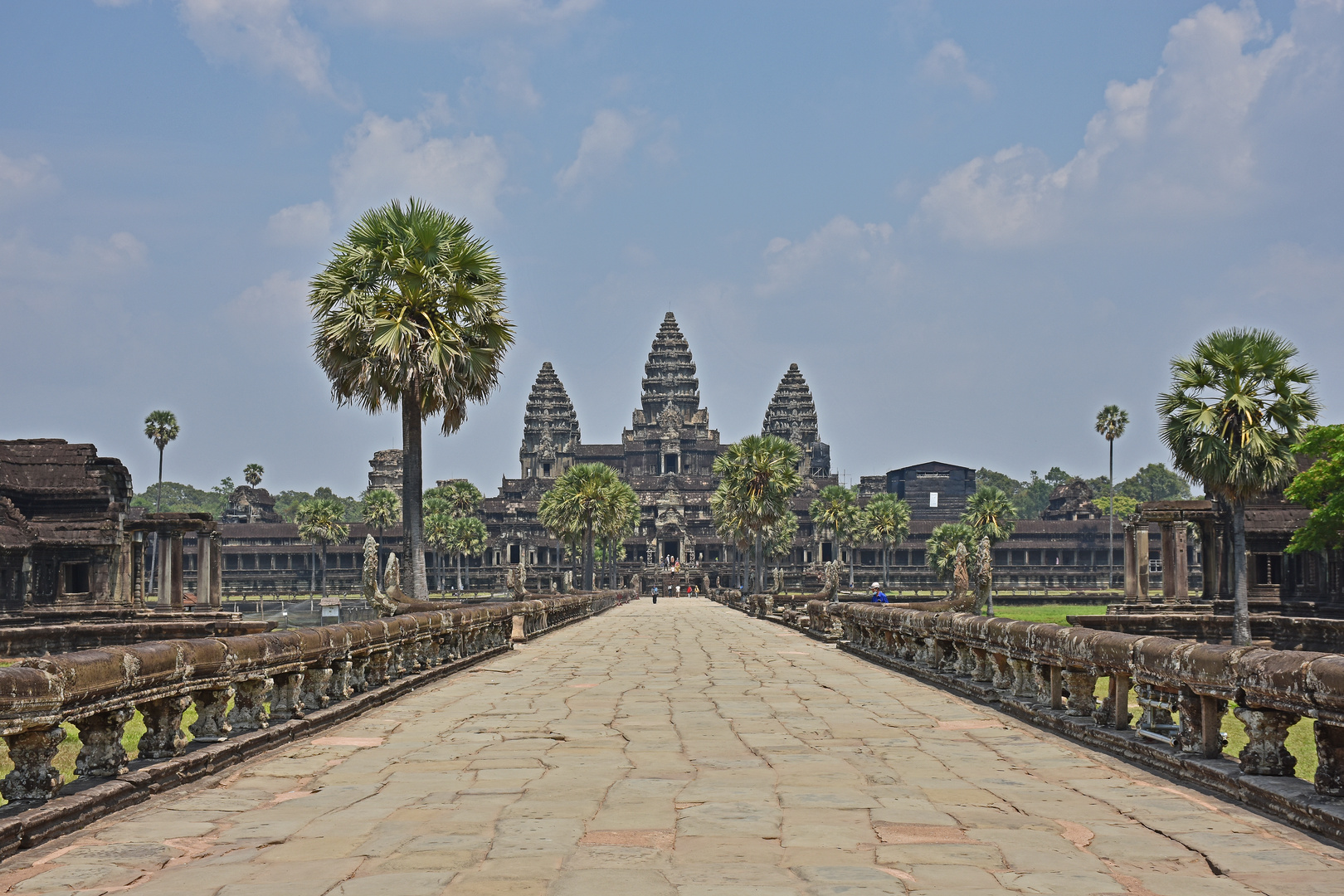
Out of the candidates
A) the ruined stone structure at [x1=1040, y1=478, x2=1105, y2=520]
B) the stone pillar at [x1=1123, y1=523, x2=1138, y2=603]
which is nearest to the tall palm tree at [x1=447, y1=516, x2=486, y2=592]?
the stone pillar at [x1=1123, y1=523, x2=1138, y2=603]

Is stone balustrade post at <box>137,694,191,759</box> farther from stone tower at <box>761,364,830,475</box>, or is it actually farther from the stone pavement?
stone tower at <box>761,364,830,475</box>

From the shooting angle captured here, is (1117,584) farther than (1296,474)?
Yes

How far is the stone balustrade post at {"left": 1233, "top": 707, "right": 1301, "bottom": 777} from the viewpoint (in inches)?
295

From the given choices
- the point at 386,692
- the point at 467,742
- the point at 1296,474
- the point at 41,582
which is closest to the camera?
the point at 467,742

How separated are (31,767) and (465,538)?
105093 mm

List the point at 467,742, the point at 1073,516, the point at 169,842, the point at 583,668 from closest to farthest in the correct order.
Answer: the point at 169,842 < the point at 467,742 < the point at 583,668 < the point at 1073,516

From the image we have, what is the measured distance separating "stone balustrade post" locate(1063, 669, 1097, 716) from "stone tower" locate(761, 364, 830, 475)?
533 feet

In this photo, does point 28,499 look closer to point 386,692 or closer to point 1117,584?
point 386,692

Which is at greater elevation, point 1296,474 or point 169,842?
point 1296,474

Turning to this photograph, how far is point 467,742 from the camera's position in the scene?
10.5 metres

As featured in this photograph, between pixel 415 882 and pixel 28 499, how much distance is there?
164ft

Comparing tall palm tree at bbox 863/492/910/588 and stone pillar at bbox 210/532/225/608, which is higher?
tall palm tree at bbox 863/492/910/588

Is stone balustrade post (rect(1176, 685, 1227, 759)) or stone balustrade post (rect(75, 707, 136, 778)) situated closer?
stone balustrade post (rect(75, 707, 136, 778))

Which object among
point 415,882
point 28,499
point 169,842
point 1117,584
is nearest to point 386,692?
point 169,842
